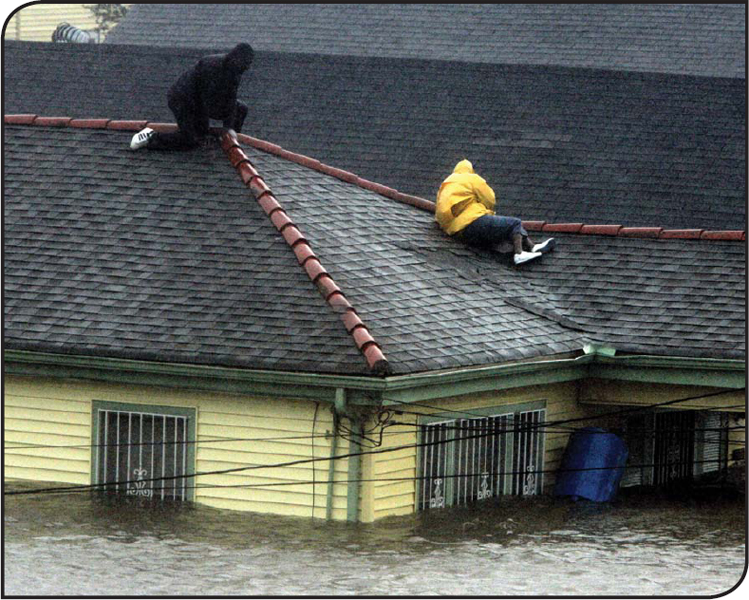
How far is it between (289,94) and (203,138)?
574 cm

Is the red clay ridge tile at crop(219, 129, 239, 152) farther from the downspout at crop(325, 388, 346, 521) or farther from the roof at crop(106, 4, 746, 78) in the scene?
the roof at crop(106, 4, 746, 78)

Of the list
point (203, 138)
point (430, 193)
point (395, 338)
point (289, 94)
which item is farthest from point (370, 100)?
point (395, 338)

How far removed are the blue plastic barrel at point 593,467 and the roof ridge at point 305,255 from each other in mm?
2951

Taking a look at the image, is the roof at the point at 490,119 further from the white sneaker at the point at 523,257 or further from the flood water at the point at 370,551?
the flood water at the point at 370,551

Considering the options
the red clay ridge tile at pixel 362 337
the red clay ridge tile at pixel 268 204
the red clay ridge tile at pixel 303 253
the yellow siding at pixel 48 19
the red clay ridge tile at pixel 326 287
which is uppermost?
the yellow siding at pixel 48 19

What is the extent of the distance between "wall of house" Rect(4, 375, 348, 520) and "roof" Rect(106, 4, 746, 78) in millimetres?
12859

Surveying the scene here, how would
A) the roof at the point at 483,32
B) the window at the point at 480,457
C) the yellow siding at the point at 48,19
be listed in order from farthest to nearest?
the yellow siding at the point at 48,19
the roof at the point at 483,32
the window at the point at 480,457

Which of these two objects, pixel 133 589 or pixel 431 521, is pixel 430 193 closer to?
pixel 431 521

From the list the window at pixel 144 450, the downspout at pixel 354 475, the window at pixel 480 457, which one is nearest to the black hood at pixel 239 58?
the window at pixel 144 450

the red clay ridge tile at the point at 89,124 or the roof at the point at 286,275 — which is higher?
the red clay ridge tile at the point at 89,124

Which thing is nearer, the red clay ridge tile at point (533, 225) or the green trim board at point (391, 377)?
the green trim board at point (391, 377)

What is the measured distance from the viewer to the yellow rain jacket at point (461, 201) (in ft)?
54.0

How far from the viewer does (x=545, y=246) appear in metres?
16.8

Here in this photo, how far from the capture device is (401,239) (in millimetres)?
15914
